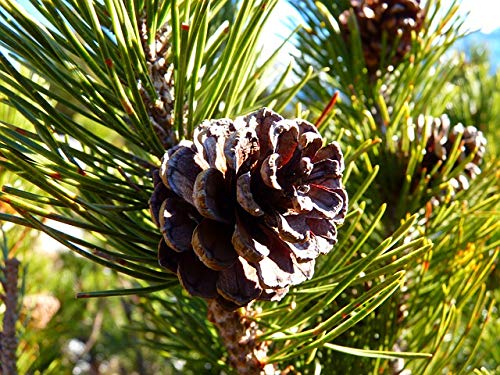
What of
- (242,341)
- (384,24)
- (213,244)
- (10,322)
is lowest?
(10,322)

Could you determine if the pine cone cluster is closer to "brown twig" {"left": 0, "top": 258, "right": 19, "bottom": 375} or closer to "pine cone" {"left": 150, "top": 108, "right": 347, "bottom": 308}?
"pine cone" {"left": 150, "top": 108, "right": 347, "bottom": 308}

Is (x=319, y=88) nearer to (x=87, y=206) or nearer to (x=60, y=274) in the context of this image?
(x=87, y=206)

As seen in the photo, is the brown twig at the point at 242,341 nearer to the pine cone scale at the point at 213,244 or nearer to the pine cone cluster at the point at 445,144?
the pine cone scale at the point at 213,244

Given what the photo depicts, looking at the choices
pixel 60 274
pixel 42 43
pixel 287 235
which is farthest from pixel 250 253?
pixel 60 274

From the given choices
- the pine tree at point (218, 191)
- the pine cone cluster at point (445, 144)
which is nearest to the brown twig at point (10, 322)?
the pine tree at point (218, 191)

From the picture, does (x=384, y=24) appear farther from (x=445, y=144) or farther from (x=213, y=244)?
(x=213, y=244)

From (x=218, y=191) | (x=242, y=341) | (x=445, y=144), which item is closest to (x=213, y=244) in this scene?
(x=218, y=191)
